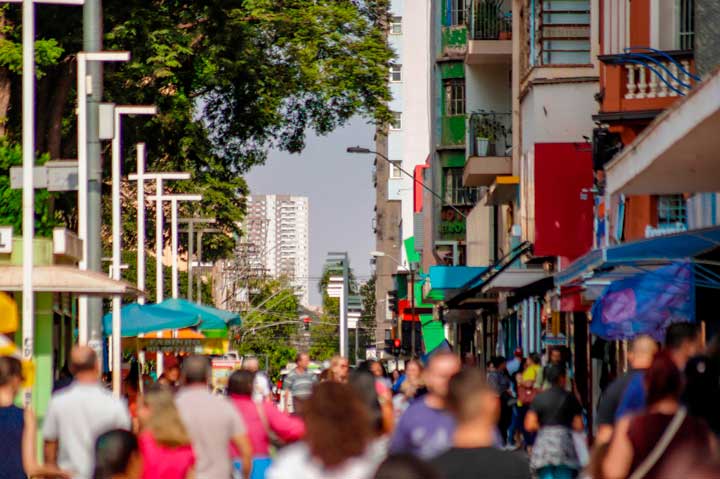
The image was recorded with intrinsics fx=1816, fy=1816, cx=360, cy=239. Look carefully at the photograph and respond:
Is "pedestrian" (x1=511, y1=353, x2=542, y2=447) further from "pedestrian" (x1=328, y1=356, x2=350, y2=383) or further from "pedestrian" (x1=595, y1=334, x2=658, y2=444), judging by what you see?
"pedestrian" (x1=595, y1=334, x2=658, y2=444)

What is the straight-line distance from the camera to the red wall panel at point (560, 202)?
33.6 metres

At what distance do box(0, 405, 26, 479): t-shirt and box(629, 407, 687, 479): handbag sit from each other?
196 inches

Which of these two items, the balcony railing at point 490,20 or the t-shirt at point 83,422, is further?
the balcony railing at point 490,20

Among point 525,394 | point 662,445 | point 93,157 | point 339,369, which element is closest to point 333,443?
point 662,445

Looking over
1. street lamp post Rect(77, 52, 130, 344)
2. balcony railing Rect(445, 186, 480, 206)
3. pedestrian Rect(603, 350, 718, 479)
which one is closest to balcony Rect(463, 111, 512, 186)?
balcony railing Rect(445, 186, 480, 206)

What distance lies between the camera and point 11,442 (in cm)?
1202

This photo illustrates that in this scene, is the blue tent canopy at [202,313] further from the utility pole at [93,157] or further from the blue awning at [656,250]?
the blue awning at [656,250]

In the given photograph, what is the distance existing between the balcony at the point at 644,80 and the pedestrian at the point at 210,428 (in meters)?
12.5

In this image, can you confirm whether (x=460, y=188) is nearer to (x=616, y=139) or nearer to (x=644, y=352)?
(x=616, y=139)

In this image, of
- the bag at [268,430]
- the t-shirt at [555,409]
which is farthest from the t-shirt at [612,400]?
the t-shirt at [555,409]

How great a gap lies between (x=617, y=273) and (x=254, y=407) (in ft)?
39.7

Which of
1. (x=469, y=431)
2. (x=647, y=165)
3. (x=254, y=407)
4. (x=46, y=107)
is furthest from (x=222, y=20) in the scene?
(x=469, y=431)

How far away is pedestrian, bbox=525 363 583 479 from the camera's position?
15.2m

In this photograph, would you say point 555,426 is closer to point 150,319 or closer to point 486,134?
point 150,319
